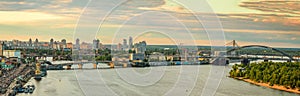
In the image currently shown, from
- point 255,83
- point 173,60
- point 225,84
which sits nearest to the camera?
point 225,84

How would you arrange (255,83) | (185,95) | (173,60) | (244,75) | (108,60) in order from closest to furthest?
(185,95) → (255,83) → (244,75) → (108,60) → (173,60)

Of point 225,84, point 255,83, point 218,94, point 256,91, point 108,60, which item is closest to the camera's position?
point 218,94

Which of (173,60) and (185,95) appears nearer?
(185,95)

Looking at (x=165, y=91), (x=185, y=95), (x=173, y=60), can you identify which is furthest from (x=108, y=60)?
(x=185, y=95)

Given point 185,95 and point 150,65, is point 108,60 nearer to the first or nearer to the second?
point 150,65

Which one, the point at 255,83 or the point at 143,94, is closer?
the point at 143,94

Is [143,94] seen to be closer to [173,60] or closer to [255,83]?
[255,83]

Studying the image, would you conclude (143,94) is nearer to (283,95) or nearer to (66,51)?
(283,95)

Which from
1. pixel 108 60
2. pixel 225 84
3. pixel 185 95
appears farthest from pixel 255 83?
pixel 108 60

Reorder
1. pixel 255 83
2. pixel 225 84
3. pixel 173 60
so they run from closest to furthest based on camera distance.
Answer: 1. pixel 225 84
2. pixel 255 83
3. pixel 173 60
